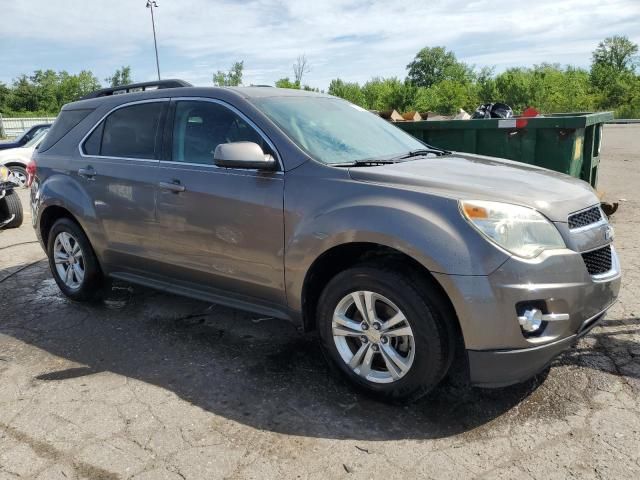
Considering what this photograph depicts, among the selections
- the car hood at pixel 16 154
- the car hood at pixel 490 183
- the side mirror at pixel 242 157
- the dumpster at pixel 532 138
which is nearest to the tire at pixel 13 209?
the car hood at pixel 16 154

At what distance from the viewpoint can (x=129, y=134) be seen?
4391 mm

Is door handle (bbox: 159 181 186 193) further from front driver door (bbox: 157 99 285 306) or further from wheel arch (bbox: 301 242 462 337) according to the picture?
wheel arch (bbox: 301 242 462 337)

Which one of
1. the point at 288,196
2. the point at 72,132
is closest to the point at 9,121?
the point at 72,132

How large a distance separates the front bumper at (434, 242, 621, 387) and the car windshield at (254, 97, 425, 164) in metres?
1.20

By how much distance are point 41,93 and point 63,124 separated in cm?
7481

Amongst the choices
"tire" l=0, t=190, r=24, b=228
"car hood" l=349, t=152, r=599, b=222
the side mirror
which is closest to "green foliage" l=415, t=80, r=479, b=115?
"tire" l=0, t=190, r=24, b=228

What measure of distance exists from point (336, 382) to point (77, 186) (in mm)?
2862

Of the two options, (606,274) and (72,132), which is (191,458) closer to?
(606,274)

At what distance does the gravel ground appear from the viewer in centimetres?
260

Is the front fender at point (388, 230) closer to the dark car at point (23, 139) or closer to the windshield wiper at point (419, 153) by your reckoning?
the windshield wiper at point (419, 153)

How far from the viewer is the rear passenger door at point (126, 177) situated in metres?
4.12

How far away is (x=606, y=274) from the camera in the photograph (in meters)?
2.98

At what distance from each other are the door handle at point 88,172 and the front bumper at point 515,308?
3.13 metres

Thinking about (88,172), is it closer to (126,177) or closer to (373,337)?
(126,177)
